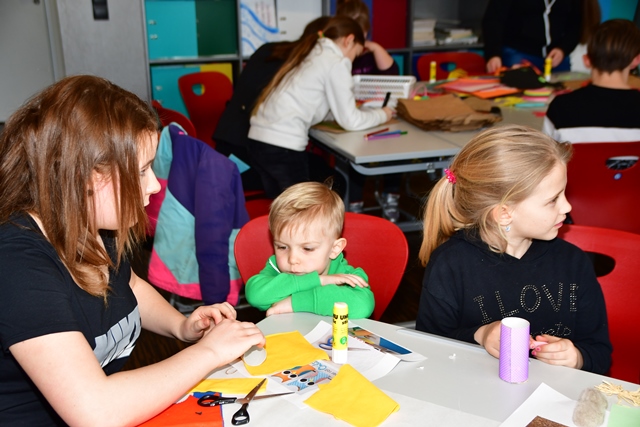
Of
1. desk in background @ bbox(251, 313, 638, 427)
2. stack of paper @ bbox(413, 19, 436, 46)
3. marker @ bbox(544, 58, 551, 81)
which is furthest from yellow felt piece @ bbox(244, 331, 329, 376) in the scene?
stack of paper @ bbox(413, 19, 436, 46)

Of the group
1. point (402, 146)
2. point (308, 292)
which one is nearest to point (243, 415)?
point (308, 292)

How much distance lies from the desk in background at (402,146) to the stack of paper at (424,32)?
2.41m

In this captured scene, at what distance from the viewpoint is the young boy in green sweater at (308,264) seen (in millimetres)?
1725

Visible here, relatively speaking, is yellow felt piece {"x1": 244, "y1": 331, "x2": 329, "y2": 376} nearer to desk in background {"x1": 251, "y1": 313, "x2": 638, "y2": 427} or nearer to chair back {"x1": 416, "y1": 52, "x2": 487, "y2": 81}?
desk in background {"x1": 251, "y1": 313, "x2": 638, "y2": 427}

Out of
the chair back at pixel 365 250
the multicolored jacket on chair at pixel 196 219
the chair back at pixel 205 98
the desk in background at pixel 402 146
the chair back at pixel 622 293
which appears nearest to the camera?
the chair back at pixel 622 293

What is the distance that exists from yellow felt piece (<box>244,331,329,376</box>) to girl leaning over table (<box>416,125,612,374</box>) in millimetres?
383

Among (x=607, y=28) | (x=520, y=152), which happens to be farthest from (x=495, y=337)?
(x=607, y=28)

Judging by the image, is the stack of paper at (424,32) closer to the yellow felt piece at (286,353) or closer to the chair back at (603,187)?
the chair back at (603,187)

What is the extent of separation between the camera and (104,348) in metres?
1.37

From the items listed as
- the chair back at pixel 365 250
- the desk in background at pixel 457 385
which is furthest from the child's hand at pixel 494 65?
the desk in background at pixel 457 385

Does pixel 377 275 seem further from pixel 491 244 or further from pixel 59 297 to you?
pixel 59 297

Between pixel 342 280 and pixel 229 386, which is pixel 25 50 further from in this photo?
pixel 229 386

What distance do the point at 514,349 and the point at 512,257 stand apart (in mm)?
459

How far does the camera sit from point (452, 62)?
4816 mm
